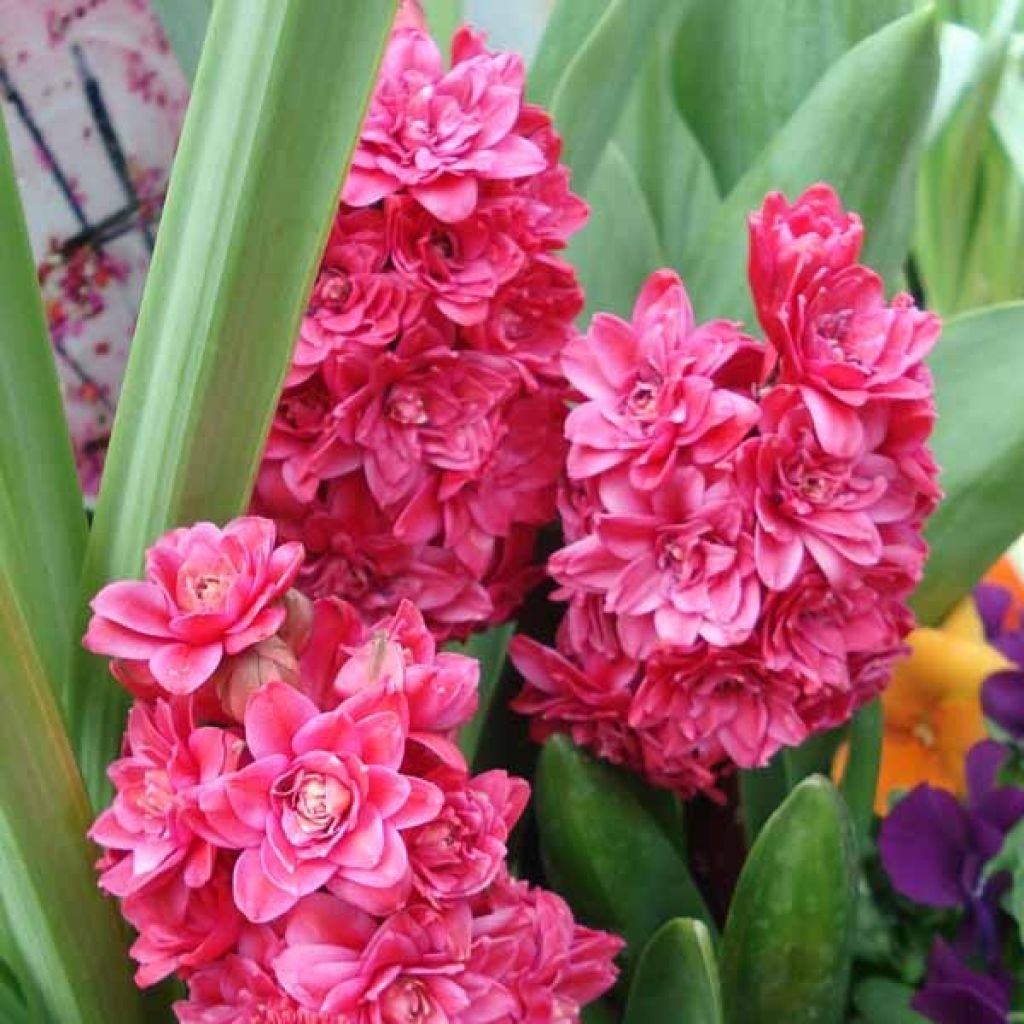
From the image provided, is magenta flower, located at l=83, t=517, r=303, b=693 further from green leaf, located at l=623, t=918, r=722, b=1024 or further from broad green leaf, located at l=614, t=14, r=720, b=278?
broad green leaf, located at l=614, t=14, r=720, b=278

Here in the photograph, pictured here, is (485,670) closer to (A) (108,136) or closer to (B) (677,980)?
(B) (677,980)

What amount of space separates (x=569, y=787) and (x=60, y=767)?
0.48 ft

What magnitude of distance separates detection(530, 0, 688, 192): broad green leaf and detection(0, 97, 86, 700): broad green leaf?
0.55ft

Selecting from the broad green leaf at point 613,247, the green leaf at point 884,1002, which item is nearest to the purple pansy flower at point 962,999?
the green leaf at point 884,1002

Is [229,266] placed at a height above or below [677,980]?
above

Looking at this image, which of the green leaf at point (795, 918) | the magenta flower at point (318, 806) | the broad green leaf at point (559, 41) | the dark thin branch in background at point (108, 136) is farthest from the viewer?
the dark thin branch in background at point (108, 136)

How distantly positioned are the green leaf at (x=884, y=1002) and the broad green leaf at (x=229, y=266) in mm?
263

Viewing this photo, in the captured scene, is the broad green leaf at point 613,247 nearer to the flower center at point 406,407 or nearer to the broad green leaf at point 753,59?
the broad green leaf at point 753,59

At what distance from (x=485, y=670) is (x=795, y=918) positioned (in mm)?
130

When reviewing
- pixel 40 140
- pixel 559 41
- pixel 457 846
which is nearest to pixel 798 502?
pixel 457 846

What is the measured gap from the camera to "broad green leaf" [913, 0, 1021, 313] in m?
0.68

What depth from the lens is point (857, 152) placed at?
0.46 m

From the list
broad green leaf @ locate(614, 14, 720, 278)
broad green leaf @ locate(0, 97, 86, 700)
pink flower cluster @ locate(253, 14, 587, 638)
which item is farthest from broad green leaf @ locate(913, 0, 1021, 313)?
broad green leaf @ locate(0, 97, 86, 700)

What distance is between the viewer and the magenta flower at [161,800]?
292 mm
